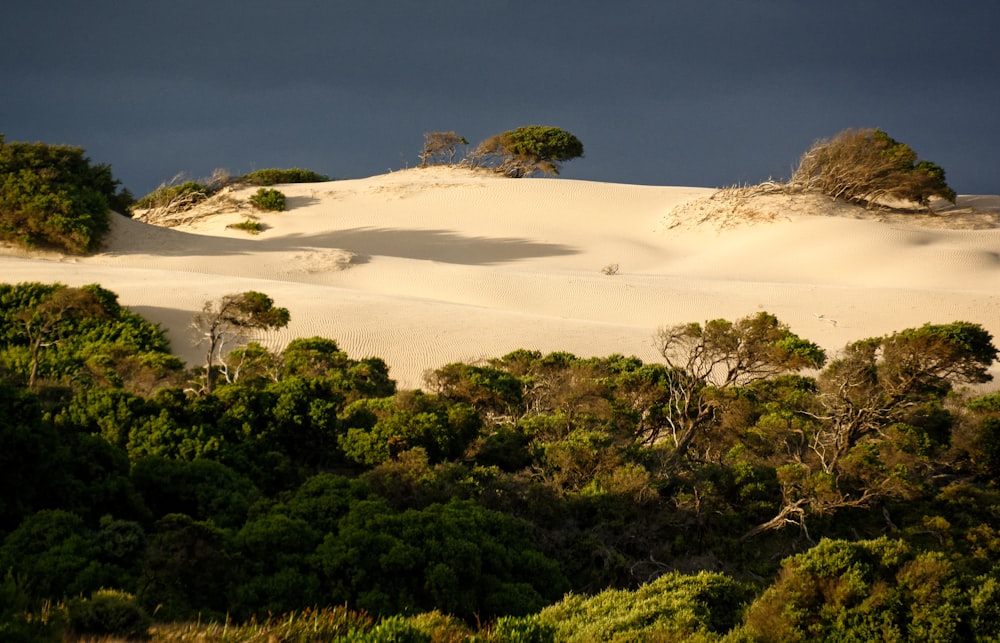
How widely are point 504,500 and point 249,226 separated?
41.3m

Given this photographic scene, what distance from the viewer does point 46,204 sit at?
37031mm

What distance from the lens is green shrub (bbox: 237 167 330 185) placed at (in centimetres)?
6367

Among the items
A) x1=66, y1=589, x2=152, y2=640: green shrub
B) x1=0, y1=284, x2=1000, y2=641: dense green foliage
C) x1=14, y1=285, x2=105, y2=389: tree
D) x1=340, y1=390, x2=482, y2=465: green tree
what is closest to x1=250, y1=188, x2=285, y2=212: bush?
x1=14, y1=285, x2=105, y2=389: tree

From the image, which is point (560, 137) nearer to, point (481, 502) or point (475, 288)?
point (475, 288)

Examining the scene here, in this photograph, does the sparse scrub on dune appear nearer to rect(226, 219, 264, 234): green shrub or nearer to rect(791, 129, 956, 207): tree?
rect(226, 219, 264, 234): green shrub

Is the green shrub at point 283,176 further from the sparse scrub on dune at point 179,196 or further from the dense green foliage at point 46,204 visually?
the dense green foliage at point 46,204

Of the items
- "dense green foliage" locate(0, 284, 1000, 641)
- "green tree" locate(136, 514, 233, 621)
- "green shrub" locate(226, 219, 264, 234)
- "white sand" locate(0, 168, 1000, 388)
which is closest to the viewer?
"dense green foliage" locate(0, 284, 1000, 641)

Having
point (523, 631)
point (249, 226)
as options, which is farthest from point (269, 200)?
point (523, 631)

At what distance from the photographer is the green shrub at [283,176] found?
2507 inches

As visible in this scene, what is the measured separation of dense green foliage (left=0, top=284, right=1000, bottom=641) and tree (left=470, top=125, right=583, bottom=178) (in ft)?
162

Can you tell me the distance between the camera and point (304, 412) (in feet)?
47.5

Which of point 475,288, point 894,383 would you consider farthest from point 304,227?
point 894,383

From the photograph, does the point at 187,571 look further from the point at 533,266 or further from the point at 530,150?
the point at 530,150

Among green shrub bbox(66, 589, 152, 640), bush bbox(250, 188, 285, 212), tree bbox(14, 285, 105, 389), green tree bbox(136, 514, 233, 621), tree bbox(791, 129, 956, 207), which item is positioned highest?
tree bbox(791, 129, 956, 207)
